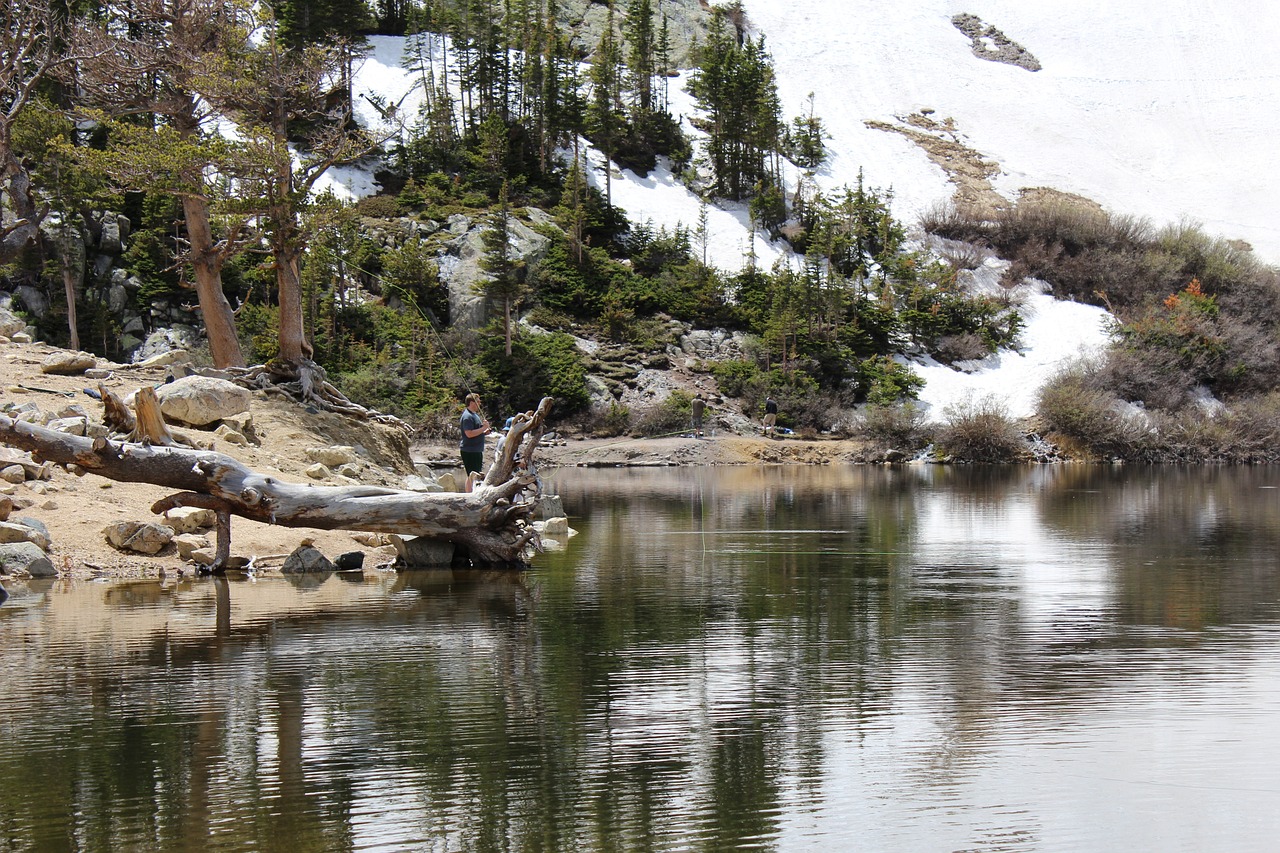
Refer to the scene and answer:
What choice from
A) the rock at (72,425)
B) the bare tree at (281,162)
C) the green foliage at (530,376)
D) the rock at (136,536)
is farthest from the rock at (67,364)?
the green foliage at (530,376)

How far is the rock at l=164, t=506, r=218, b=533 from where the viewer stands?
15625mm

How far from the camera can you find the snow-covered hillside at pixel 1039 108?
6750cm

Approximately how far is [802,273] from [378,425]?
38838 mm

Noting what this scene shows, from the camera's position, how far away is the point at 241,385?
22438mm

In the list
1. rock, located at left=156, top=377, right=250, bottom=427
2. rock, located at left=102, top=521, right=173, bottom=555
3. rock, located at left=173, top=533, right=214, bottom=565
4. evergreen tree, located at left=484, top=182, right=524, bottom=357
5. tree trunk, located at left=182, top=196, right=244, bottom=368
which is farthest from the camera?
evergreen tree, located at left=484, top=182, right=524, bottom=357

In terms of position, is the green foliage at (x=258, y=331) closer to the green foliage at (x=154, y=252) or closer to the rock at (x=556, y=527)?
the green foliage at (x=154, y=252)

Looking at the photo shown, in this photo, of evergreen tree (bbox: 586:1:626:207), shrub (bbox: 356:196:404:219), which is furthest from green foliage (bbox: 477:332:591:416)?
evergreen tree (bbox: 586:1:626:207)

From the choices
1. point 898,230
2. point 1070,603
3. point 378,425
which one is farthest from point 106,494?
point 898,230

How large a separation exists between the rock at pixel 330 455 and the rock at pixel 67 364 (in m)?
6.25

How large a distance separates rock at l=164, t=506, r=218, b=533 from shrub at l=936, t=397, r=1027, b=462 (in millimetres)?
37204

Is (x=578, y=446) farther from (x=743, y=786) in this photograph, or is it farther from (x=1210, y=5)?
(x=1210, y=5)

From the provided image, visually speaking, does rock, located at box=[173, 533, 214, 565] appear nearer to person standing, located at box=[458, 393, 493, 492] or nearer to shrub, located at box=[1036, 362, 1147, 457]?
person standing, located at box=[458, 393, 493, 492]

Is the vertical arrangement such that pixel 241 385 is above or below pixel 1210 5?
below

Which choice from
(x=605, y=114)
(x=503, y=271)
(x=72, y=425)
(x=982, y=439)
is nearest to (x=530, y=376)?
(x=503, y=271)
